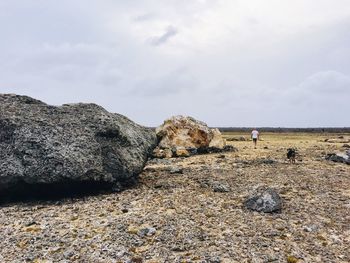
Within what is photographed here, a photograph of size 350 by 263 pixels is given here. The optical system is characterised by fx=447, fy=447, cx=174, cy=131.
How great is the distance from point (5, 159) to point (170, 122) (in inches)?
922

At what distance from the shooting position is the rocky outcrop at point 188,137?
40094 mm

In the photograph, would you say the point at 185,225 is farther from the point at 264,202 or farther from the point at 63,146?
the point at 63,146

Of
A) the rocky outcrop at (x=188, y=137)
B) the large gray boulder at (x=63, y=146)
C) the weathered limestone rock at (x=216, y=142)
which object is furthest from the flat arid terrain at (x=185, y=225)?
the weathered limestone rock at (x=216, y=142)

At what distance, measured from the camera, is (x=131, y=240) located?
1570 centimetres

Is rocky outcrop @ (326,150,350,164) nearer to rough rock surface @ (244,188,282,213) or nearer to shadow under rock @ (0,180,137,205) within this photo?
rough rock surface @ (244,188,282,213)

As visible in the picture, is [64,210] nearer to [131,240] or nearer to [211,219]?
[131,240]

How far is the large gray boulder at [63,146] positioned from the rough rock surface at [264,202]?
257 inches

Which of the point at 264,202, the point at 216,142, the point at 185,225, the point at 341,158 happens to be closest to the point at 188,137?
the point at 216,142

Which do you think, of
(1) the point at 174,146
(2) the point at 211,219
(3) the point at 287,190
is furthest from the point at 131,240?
(1) the point at 174,146

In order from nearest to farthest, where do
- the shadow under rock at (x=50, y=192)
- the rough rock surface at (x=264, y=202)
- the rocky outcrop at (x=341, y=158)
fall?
the rough rock surface at (x=264, y=202) < the shadow under rock at (x=50, y=192) < the rocky outcrop at (x=341, y=158)

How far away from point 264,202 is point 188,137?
22432mm

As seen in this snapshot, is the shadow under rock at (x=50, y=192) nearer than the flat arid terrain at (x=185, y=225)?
No

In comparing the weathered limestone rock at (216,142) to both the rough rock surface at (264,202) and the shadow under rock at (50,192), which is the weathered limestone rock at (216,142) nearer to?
the shadow under rock at (50,192)

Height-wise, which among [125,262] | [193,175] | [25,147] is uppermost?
[25,147]
